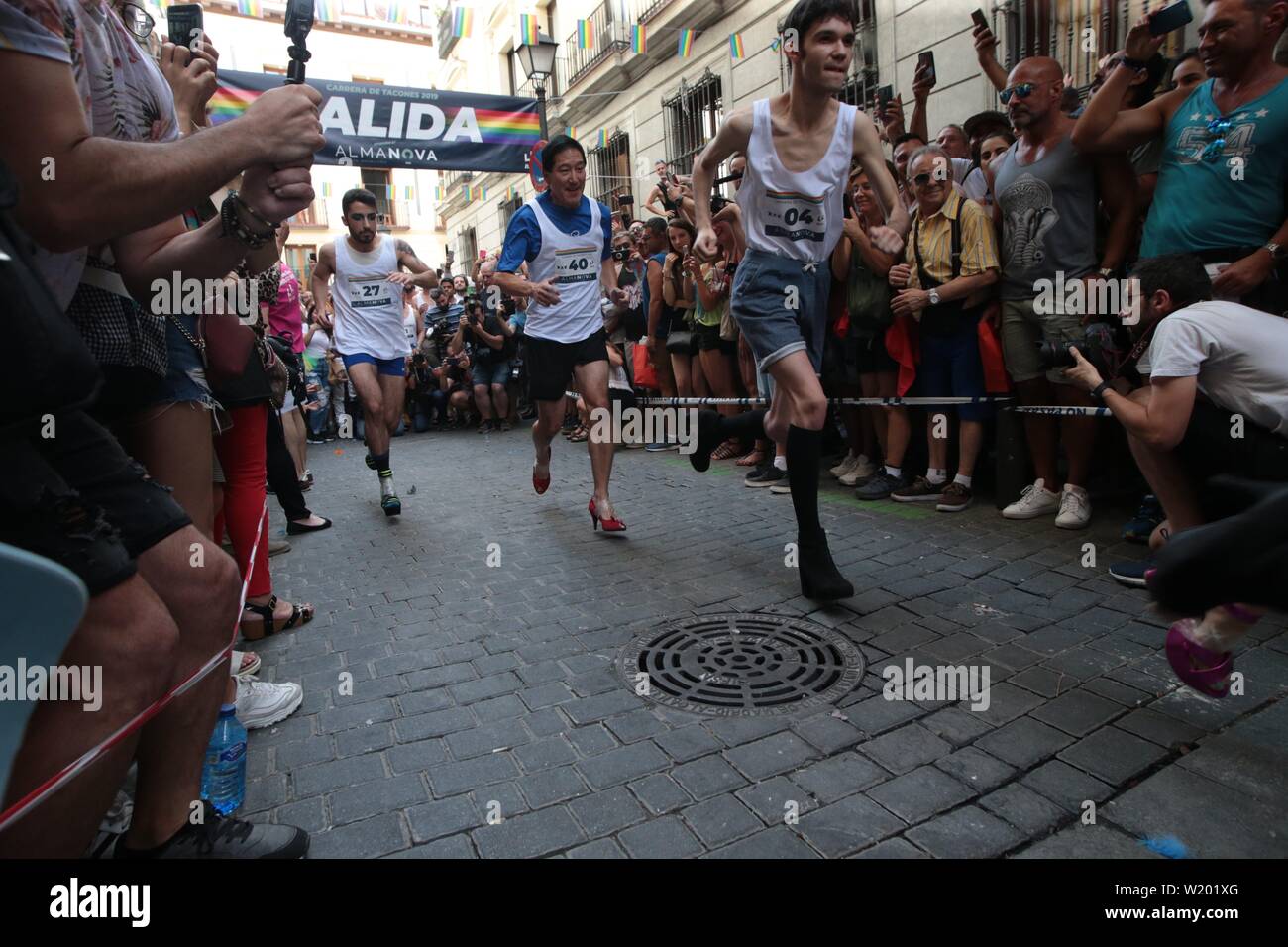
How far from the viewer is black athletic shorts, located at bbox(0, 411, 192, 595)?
1.20 m

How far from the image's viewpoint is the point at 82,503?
1316mm

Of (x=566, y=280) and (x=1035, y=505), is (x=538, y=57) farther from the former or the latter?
(x=1035, y=505)

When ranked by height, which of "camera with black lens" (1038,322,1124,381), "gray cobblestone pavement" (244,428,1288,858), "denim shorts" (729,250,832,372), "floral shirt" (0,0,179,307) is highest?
"floral shirt" (0,0,179,307)

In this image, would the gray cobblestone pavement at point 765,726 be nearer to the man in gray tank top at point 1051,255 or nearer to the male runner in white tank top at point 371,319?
the man in gray tank top at point 1051,255

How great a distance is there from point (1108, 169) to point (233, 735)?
202 inches

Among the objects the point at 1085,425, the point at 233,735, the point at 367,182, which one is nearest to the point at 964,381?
the point at 1085,425

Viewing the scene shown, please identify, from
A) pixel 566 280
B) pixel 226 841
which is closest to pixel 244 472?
pixel 226 841

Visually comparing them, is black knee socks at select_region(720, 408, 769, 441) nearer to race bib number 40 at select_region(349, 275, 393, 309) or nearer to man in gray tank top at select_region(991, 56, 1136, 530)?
man in gray tank top at select_region(991, 56, 1136, 530)

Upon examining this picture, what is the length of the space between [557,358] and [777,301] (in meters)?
1.97

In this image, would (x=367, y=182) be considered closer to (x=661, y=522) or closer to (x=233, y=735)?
(x=661, y=522)

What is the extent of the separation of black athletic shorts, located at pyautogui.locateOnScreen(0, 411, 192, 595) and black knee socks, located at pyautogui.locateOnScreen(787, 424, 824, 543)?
2.56 metres

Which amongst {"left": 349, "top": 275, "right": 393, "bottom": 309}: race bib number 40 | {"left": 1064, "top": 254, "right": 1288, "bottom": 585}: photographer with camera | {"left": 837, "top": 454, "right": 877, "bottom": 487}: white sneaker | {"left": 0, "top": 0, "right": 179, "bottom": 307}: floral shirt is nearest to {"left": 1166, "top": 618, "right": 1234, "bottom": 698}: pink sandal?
{"left": 1064, "top": 254, "right": 1288, "bottom": 585}: photographer with camera

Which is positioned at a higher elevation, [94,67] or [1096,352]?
[94,67]

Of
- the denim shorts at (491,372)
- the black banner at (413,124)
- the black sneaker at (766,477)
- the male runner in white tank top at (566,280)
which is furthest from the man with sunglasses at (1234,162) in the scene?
the denim shorts at (491,372)
